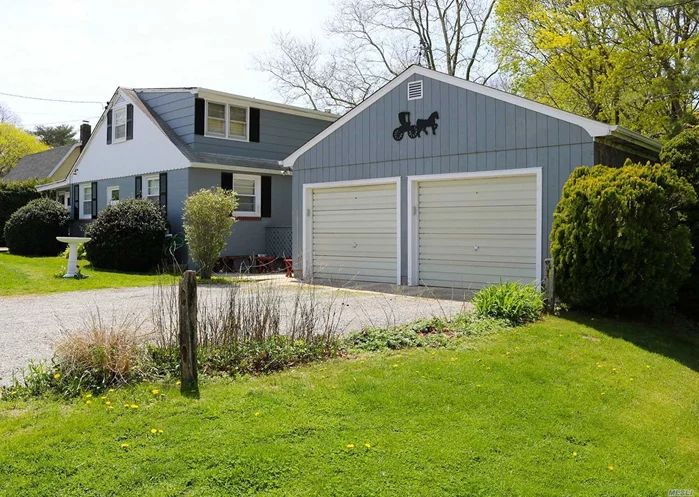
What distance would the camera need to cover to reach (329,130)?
13594mm

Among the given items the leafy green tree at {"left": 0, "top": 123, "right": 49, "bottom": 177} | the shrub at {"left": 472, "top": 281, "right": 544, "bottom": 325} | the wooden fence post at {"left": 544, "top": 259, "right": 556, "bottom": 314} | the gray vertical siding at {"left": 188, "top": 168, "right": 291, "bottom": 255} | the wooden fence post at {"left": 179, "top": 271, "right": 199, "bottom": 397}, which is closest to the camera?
the wooden fence post at {"left": 179, "top": 271, "right": 199, "bottom": 397}

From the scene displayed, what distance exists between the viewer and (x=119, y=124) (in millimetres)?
A: 19562

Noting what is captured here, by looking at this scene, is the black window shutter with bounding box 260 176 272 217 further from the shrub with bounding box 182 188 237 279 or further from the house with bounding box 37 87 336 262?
the shrub with bounding box 182 188 237 279

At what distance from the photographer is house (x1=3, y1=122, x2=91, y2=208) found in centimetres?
3105

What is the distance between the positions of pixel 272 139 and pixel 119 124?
525 cm

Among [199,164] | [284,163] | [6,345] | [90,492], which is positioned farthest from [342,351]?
[199,164]

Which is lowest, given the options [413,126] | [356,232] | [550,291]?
[550,291]

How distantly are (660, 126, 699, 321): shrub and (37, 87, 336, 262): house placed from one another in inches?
424

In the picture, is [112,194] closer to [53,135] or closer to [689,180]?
[689,180]

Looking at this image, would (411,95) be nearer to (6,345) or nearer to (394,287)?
(394,287)

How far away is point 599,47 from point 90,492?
18.7 m

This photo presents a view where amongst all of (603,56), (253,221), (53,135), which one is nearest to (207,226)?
(253,221)

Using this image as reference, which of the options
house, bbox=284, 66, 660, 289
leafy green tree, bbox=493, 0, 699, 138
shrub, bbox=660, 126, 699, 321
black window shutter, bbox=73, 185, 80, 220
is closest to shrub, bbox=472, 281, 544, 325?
house, bbox=284, 66, 660, 289

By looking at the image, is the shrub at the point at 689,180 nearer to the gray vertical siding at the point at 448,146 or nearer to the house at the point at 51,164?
the gray vertical siding at the point at 448,146
